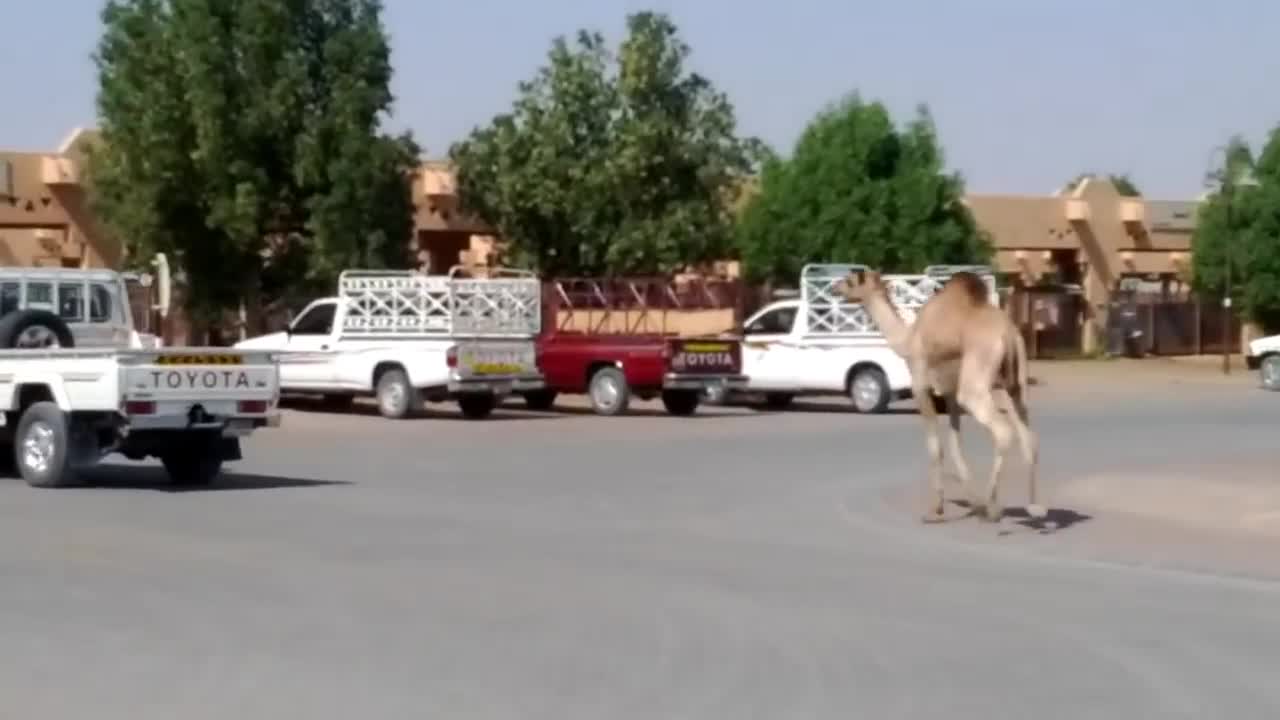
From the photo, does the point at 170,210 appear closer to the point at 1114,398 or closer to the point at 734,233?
the point at 734,233

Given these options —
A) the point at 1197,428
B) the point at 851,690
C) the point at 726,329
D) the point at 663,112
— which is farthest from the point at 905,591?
the point at 663,112

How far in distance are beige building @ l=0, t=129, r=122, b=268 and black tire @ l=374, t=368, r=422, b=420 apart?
16.7 metres

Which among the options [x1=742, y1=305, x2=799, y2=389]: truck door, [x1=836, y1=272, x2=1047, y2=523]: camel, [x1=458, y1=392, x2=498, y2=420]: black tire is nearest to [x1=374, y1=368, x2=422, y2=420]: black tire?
[x1=458, y1=392, x2=498, y2=420]: black tire

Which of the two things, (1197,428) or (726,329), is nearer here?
(1197,428)

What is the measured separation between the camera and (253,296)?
47.6 meters

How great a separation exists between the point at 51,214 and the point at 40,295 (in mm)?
27156

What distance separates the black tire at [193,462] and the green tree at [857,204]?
3595 centimetres

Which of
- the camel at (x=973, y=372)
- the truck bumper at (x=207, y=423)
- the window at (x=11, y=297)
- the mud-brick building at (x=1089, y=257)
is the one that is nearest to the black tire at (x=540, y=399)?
the window at (x=11, y=297)

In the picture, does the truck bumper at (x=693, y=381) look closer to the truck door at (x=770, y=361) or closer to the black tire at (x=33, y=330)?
the truck door at (x=770, y=361)

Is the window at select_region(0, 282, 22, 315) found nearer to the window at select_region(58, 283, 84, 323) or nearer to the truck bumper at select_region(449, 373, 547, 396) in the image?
the window at select_region(58, 283, 84, 323)

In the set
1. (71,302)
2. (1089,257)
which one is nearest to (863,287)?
(71,302)

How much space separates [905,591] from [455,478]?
9.96 m

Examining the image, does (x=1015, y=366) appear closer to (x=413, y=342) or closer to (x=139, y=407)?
(x=139, y=407)

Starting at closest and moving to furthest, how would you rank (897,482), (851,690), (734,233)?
1. (851,690)
2. (897,482)
3. (734,233)
